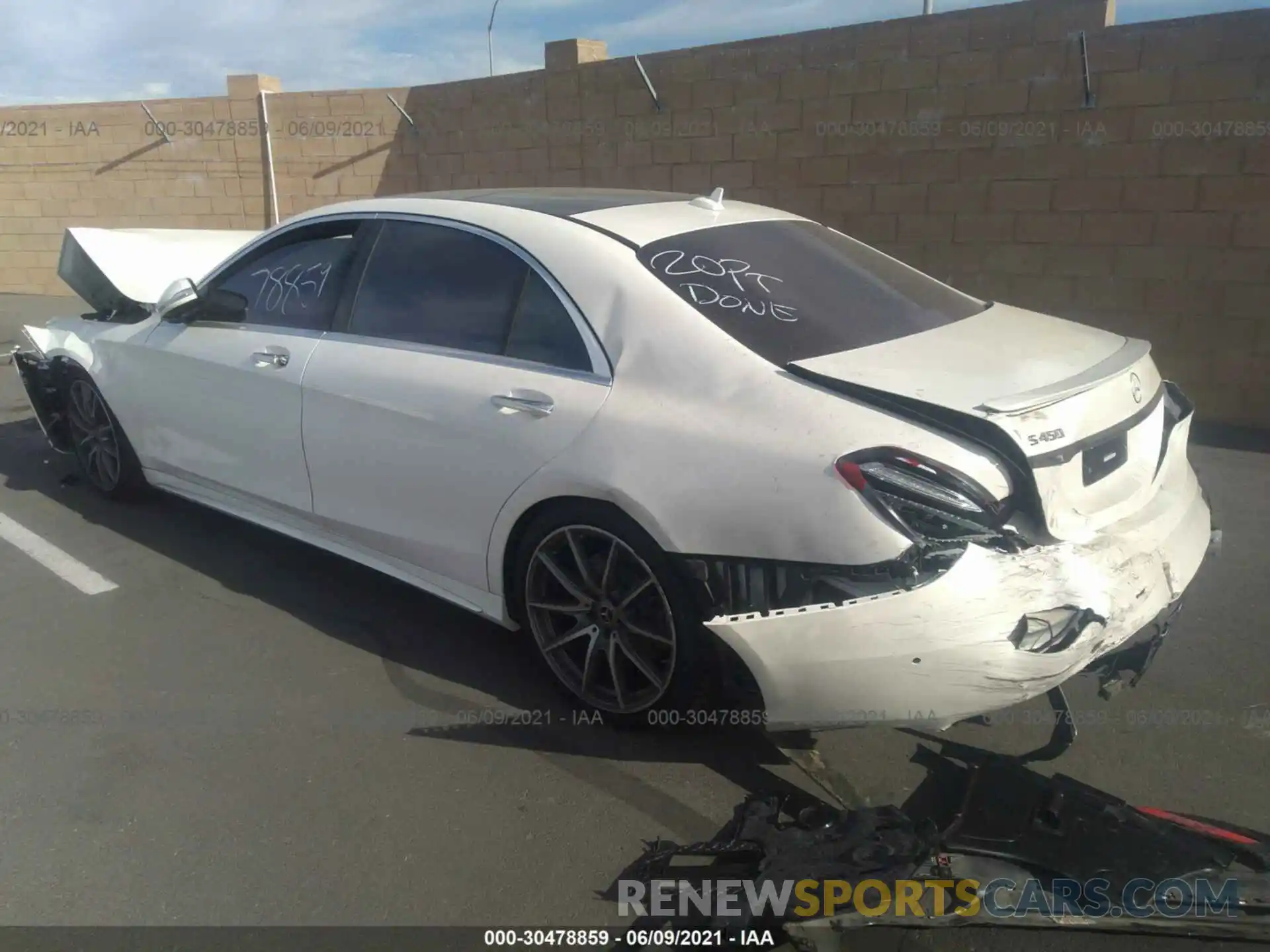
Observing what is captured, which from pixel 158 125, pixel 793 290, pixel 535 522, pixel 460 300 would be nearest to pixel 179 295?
pixel 460 300

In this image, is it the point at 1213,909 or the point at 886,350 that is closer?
the point at 1213,909

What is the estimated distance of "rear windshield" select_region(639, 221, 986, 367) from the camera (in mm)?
3090

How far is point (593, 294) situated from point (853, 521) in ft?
3.86

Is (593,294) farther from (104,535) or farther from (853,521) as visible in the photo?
(104,535)

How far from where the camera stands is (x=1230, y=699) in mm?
3486

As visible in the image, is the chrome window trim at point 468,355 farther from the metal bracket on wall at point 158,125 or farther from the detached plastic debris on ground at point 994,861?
the metal bracket on wall at point 158,125

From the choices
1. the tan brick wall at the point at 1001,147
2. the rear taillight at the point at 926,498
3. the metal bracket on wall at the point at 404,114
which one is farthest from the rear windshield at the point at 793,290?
the metal bracket on wall at the point at 404,114

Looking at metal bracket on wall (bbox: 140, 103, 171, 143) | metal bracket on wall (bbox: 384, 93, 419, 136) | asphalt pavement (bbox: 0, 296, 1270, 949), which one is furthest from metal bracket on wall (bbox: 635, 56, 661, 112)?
metal bracket on wall (bbox: 140, 103, 171, 143)

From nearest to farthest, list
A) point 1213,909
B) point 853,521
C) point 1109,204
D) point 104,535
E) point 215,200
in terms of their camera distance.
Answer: point 1213,909 → point 853,521 → point 104,535 → point 1109,204 → point 215,200

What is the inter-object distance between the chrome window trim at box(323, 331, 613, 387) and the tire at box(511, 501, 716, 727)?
15.5 inches

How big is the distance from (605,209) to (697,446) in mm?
1218

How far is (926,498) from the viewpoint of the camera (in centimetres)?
258

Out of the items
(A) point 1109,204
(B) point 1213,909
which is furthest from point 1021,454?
(A) point 1109,204

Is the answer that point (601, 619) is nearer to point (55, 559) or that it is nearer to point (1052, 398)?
point (1052, 398)
